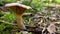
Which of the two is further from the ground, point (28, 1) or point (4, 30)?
point (28, 1)

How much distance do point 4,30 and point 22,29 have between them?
0.23 meters

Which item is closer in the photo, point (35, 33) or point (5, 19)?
point (35, 33)

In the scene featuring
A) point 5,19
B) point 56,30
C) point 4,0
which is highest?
point 4,0

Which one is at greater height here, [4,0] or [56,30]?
[4,0]

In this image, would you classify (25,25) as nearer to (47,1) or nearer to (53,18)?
(53,18)

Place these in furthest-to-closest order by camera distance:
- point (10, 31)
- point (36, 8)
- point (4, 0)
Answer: point (4, 0)
point (36, 8)
point (10, 31)

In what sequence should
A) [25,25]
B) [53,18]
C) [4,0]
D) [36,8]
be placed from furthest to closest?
[4,0]
[36,8]
[53,18]
[25,25]

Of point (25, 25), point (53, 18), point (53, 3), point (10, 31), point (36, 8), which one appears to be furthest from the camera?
Answer: point (53, 3)

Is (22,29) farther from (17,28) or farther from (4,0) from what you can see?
(4,0)

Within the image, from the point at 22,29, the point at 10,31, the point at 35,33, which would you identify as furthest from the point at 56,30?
the point at 10,31

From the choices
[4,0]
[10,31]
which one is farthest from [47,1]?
[10,31]

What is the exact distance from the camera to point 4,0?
3.13 meters

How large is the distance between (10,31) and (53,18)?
81 centimetres

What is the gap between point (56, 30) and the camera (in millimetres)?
2232
